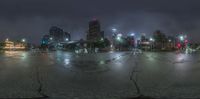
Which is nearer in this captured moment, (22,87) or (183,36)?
(22,87)

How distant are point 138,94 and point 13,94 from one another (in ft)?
9.94

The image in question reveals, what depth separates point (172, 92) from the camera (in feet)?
23.7

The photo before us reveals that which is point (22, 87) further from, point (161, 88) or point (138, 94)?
point (161, 88)

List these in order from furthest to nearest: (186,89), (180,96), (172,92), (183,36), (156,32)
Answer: (156,32) → (183,36) → (186,89) → (172,92) → (180,96)

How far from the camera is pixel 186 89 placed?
305 inches

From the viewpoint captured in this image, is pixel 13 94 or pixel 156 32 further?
pixel 156 32

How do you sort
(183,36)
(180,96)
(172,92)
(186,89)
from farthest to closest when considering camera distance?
(183,36)
(186,89)
(172,92)
(180,96)

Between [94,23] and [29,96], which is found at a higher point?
[94,23]

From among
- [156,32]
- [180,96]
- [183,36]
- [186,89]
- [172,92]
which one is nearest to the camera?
[180,96]

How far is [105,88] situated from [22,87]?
2.36 meters

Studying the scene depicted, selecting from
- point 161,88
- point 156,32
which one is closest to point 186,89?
point 161,88

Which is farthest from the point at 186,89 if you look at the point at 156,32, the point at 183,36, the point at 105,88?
the point at 156,32

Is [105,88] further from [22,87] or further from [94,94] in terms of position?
[22,87]

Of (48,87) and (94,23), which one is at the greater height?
(94,23)
